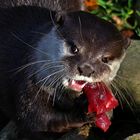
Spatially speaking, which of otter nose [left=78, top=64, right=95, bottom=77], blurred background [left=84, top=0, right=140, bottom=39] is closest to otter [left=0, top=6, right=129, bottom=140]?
otter nose [left=78, top=64, right=95, bottom=77]

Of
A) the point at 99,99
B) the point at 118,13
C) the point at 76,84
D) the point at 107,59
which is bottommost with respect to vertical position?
the point at 118,13

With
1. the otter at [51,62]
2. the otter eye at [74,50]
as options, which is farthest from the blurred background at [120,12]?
the otter eye at [74,50]

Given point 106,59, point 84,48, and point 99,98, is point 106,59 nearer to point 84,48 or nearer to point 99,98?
point 84,48

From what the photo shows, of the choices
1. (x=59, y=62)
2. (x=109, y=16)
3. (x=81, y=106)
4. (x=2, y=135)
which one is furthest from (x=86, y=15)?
(x=109, y=16)

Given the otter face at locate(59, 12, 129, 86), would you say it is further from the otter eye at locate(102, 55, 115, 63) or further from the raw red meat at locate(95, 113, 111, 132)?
the raw red meat at locate(95, 113, 111, 132)

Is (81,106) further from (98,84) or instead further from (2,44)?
(2,44)

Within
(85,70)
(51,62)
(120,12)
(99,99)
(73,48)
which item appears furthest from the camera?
(120,12)

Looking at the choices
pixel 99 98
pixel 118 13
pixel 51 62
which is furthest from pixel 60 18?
pixel 118 13
